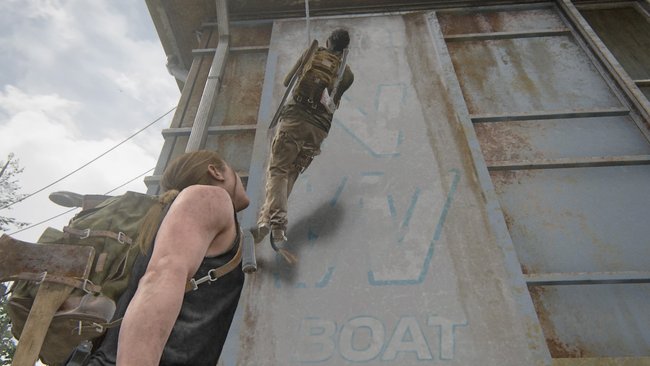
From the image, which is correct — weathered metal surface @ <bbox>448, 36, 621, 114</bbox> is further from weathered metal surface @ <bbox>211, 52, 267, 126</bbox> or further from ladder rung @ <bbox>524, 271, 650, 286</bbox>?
weathered metal surface @ <bbox>211, 52, 267, 126</bbox>

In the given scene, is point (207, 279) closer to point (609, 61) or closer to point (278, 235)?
point (278, 235)

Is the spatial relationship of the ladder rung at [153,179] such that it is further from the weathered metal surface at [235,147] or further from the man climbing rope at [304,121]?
the man climbing rope at [304,121]

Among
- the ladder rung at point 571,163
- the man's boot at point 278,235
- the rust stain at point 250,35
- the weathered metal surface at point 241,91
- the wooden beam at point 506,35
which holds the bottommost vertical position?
the man's boot at point 278,235

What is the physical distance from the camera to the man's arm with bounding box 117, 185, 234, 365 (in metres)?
1.14

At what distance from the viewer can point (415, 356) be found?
279cm

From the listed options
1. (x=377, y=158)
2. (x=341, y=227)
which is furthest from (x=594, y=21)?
(x=341, y=227)

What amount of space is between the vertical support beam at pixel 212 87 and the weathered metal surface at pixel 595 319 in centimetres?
358

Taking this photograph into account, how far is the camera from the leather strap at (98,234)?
182cm

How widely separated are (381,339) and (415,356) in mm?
251

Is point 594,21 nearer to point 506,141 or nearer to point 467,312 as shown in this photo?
point 506,141

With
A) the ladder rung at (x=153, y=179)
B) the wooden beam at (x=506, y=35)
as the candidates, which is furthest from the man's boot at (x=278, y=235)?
the wooden beam at (x=506, y=35)

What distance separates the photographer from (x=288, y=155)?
3734 millimetres

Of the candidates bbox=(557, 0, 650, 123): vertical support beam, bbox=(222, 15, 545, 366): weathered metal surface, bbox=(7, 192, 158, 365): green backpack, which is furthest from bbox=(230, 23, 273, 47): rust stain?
bbox=(7, 192, 158, 365): green backpack

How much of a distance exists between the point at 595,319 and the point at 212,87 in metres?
4.53
